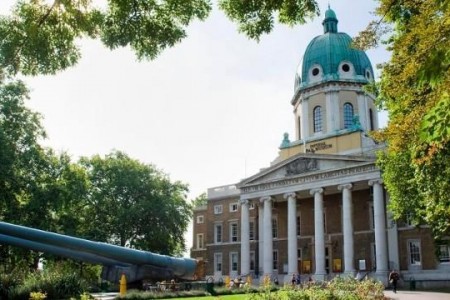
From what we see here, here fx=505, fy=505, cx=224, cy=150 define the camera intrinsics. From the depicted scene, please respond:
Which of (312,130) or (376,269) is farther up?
(312,130)

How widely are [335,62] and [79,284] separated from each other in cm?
3765

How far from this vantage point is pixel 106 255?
2086 centimetres

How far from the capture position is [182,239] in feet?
178

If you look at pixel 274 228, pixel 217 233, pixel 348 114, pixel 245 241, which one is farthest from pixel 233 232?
pixel 348 114

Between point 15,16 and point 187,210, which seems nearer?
point 15,16

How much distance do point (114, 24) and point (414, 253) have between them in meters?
37.8

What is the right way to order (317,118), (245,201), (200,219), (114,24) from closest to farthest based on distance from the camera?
1. (114,24)
2. (245,201)
3. (317,118)
4. (200,219)

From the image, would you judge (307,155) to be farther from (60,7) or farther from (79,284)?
(60,7)

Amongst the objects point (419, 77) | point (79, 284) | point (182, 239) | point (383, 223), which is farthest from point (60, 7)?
point (182, 239)

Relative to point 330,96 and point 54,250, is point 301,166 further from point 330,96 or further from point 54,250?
point 54,250

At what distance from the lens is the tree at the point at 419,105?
5578 mm

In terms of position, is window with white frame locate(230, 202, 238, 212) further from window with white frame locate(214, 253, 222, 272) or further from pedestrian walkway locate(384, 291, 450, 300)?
pedestrian walkway locate(384, 291, 450, 300)

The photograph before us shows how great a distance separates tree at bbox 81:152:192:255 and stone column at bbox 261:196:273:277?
11.0m

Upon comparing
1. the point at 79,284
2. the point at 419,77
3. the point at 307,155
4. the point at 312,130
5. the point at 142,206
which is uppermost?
the point at 312,130
